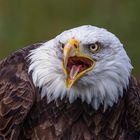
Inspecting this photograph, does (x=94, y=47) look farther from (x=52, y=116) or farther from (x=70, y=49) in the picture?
(x=52, y=116)

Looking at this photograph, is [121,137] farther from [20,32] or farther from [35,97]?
[20,32]

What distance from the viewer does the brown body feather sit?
10.6 meters

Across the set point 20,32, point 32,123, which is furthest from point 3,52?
point 32,123

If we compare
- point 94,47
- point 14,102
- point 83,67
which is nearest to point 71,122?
point 14,102

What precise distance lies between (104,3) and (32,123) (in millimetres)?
4730

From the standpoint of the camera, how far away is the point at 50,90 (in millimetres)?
10594

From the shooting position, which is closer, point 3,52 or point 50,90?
point 50,90

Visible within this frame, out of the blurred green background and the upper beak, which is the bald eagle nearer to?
the upper beak

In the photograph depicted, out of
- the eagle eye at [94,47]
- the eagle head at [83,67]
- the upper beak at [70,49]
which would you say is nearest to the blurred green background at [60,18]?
the eagle head at [83,67]

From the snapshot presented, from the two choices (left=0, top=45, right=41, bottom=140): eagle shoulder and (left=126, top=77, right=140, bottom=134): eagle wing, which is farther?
(left=126, top=77, right=140, bottom=134): eagle wing

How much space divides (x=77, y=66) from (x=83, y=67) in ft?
0.22

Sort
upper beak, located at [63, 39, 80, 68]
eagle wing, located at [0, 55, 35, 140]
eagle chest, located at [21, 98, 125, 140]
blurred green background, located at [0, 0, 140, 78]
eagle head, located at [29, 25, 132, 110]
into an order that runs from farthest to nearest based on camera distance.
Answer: blurred green background, located at [0, 0, 140, 78] → eagle chest, located at [21, 98, 125, 140] → eagle wing, located at [0, 55, 35, 140] → eagle head, located at [29, 25, 132, 110] → upper beak, located at [63, 39, 80, 68]

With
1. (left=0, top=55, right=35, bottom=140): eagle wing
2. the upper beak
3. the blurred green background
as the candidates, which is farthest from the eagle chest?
the blurred green background

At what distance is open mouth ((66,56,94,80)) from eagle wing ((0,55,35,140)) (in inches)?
20.6
